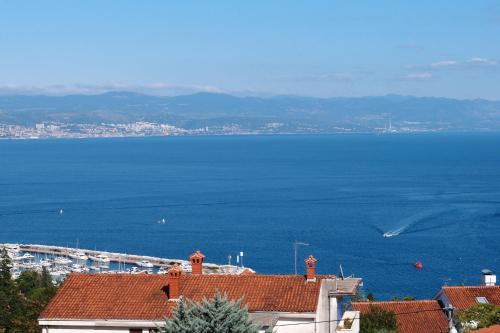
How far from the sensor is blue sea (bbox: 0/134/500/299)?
2724 inches

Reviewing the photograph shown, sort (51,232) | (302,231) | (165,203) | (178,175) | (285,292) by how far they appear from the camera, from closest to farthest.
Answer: (285,292), (302,231), (51,232), (165,203), (178,175)

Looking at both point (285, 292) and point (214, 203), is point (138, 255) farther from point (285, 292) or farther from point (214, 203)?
point (285, 292)

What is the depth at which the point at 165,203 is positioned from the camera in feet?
360

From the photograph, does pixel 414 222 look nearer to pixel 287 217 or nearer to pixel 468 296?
pixel 287 217

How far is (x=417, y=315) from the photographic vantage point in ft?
90.4

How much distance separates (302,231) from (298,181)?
55.2 m

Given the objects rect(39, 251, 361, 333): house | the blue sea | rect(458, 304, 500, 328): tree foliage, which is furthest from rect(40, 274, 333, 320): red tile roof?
the blue sea

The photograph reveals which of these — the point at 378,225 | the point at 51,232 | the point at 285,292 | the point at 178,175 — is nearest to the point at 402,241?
the point at 378,225

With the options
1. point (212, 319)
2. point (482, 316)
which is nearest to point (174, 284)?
point (212, 319)

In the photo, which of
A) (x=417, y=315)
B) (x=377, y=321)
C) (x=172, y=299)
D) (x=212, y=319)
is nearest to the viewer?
(x=212, y=319)

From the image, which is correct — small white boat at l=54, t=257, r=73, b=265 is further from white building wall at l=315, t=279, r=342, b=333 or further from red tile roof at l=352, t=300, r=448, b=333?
white building wall at l=315, t=279, r=342, b=333

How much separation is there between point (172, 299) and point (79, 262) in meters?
59.1

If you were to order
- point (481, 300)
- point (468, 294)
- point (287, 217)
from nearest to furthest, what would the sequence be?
1. point (481, 300)
2. point (468, 294)
3. point (287, 217)

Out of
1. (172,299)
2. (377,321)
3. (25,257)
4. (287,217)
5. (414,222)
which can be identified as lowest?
(25,257)
